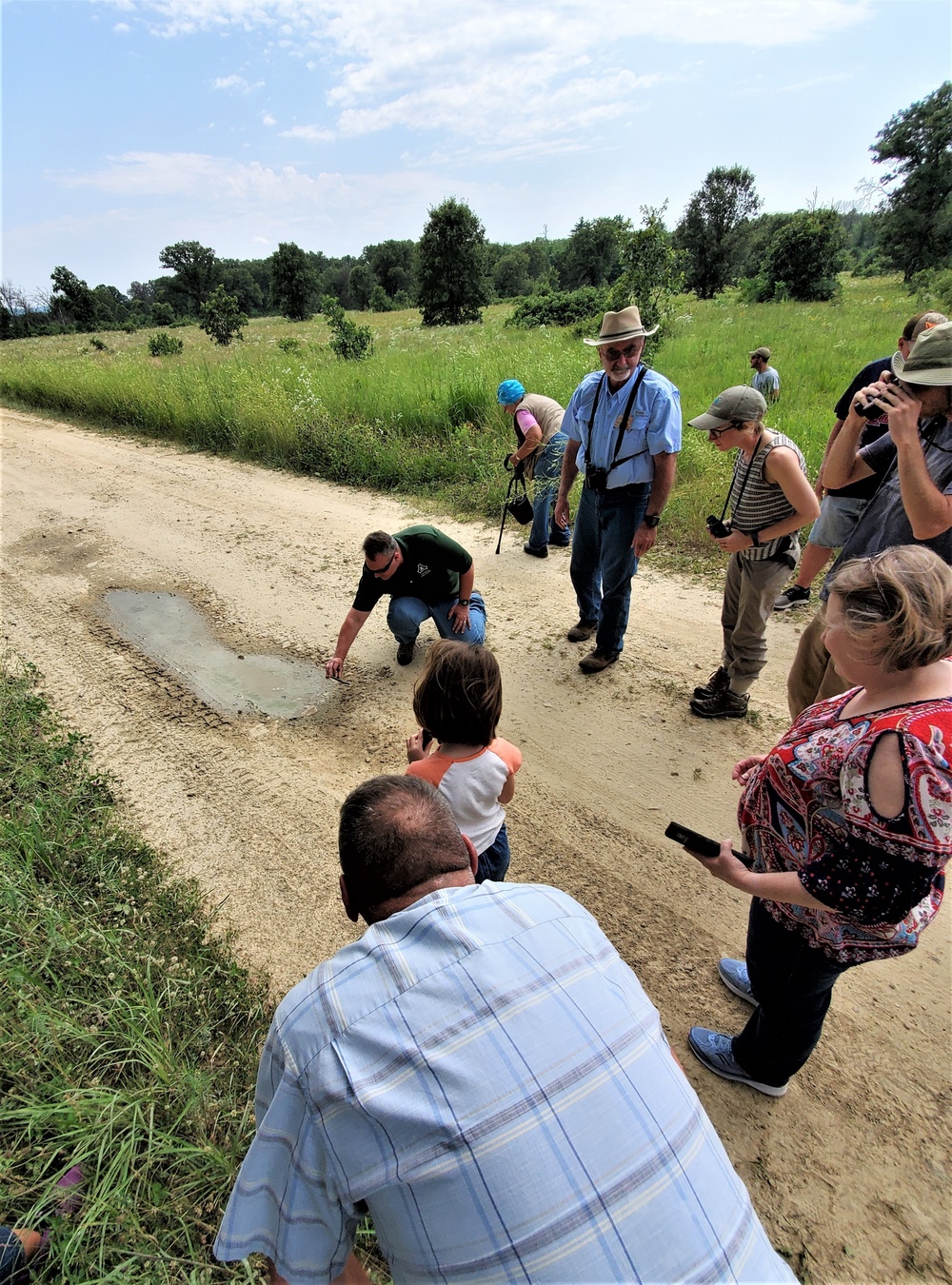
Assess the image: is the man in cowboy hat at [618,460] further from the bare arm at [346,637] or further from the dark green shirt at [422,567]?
A: the bare arm at [346,637]

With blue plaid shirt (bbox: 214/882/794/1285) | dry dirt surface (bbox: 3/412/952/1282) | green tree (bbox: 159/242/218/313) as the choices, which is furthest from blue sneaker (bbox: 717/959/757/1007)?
green tree (bbox: 159/242/218/313)

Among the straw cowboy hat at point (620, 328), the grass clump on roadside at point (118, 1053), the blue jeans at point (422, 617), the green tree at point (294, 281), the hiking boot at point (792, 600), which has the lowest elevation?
the grass clump on roadside at point (118, 1053)

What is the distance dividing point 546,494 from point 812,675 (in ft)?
10.8

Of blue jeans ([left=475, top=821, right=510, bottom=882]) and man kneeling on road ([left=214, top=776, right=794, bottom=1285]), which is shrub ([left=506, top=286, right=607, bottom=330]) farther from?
man kneeling on road ([left=214, top=776, right=794, bottom=1285])

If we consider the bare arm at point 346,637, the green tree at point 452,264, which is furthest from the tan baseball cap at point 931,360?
the green tree at point 452,264

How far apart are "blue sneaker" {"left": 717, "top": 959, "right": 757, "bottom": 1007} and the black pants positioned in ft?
0.96

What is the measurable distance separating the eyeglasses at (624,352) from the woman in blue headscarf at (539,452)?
2041 millimetres

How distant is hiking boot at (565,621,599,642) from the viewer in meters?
4.34

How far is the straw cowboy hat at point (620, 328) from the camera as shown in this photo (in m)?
3.26

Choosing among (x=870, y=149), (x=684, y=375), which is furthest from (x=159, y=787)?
(x=870, y=149)

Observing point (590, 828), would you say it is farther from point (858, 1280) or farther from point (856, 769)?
point (856, 769)

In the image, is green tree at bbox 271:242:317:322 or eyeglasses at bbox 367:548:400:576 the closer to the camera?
eyeglasses at bbox 367:548:400:576

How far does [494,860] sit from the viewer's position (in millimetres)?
2287

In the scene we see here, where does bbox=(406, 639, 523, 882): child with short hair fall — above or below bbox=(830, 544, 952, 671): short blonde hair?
below
